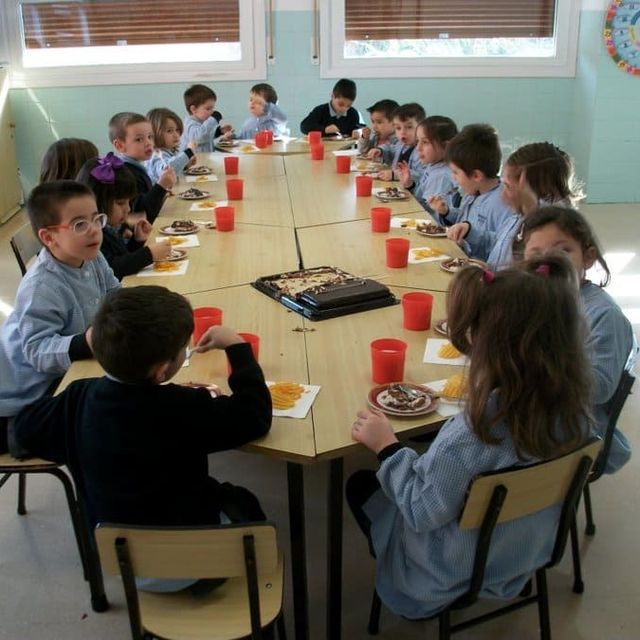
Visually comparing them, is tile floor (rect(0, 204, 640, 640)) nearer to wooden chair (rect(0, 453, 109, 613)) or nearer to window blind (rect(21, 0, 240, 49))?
wooden chair (rect(0, 453, 109, 613))

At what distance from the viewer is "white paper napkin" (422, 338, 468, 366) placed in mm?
2068

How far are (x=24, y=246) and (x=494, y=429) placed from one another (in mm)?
2305

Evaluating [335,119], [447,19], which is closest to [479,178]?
[335,119]

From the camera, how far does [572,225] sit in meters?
2.24

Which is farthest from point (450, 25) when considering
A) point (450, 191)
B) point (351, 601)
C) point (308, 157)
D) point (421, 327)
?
point (351, 601)

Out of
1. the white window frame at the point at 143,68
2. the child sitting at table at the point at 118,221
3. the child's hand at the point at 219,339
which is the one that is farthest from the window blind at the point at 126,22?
the child's hand at the point at 219,339

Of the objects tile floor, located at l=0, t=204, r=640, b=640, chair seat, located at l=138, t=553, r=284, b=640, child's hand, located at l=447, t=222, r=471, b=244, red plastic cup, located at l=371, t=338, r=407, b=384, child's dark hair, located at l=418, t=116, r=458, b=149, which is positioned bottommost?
tile floor, located at l=0, t=204, r=640, b=640

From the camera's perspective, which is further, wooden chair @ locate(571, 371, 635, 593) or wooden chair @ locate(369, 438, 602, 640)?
wooden chair @ locate(571, 371, 635, 593)

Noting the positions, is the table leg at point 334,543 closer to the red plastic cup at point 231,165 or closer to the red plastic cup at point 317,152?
the red plastic cup at point 231,165

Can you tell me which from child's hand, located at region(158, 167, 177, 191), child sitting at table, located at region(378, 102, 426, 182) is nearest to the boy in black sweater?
child's hand, located at region(158, 167, 177, 191)

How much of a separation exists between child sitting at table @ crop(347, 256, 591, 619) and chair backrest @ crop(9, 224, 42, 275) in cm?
184

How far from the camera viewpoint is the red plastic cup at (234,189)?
3.97 m

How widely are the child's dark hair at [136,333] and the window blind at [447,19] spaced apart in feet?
20.7

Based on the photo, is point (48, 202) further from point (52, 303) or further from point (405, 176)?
point (405, 176)
